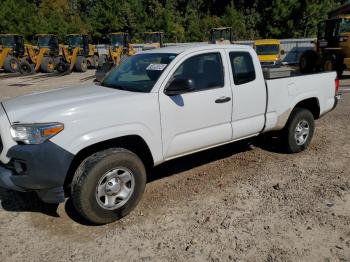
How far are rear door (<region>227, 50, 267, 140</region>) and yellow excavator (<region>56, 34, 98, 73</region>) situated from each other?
1776 cm

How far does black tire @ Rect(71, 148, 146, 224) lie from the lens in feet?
11.0

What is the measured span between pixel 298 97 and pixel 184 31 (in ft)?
122

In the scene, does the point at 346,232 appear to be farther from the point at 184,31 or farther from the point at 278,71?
the point at 184,31

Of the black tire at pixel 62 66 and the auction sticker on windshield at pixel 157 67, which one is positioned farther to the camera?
the black tire at pixel 62 66

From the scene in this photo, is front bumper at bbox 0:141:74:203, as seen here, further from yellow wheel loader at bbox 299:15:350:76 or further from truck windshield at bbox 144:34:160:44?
truck windshield at bbox 144:34:160:44

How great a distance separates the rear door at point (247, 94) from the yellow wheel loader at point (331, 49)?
1118cm

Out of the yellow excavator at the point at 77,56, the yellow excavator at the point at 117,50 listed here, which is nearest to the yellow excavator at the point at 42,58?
the yellow excavator at the point at 77,56

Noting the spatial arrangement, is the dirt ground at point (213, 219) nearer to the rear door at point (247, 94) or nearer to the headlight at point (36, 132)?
the rear door at point (247, 94)

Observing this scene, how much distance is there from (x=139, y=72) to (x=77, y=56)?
60.4 ft

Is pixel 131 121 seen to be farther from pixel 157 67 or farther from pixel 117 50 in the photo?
pixel 117 50

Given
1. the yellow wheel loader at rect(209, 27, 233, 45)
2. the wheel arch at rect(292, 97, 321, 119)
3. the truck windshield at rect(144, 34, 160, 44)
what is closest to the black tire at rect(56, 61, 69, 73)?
the truck windshield at rect(144, 34, 160, 44)

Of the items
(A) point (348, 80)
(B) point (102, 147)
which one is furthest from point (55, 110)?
A: (A) point (348, 80)

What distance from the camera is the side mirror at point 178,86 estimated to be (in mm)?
3727

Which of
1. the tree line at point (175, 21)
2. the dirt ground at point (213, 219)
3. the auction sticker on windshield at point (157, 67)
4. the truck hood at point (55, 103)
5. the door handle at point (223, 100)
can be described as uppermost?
the tree line at point (175, 21)
